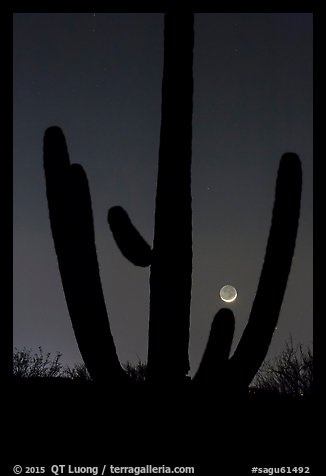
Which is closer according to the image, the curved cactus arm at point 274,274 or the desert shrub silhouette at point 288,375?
the curved cactus arm at point 274,274

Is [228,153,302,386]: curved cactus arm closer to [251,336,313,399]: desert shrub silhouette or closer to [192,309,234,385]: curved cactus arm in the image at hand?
[192,309,234,385]: curved cactus arm

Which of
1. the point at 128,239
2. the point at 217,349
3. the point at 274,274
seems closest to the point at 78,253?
the point at 128,239

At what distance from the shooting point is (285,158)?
638 centimetres

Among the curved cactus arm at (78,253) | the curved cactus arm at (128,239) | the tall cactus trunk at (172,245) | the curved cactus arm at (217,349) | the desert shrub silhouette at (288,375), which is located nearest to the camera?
the curved cactus arm at (217,349)

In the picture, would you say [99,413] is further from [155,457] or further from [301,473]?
[301,473]

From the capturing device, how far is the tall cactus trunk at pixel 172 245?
648cm

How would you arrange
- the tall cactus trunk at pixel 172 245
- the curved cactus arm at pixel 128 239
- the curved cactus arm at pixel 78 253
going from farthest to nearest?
the tall cactus trunk at pixel 172 245 → the curved cactus arm at pixel 128 239 → the curved cactus arm at pixel 78 253

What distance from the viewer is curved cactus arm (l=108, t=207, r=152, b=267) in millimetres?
6316

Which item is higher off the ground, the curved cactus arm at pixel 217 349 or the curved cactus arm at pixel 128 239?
the curved cactus arm at pixel 128 239

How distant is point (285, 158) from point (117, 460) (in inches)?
102

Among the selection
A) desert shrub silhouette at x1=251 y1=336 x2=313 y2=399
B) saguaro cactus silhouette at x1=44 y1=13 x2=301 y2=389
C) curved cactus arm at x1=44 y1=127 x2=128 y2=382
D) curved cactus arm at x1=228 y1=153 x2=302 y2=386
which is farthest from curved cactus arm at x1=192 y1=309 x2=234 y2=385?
desert shrub silhouette at x1=251 y1=336 x2=313 y2=399

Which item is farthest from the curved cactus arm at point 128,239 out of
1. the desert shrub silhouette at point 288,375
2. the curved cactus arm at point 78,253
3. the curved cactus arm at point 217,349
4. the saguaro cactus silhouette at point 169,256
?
the desert shrub silhouette at point 288,375

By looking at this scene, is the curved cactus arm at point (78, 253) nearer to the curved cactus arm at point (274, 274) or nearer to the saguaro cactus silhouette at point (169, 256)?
the saguaro cactus silhouette at point (169, 256)
